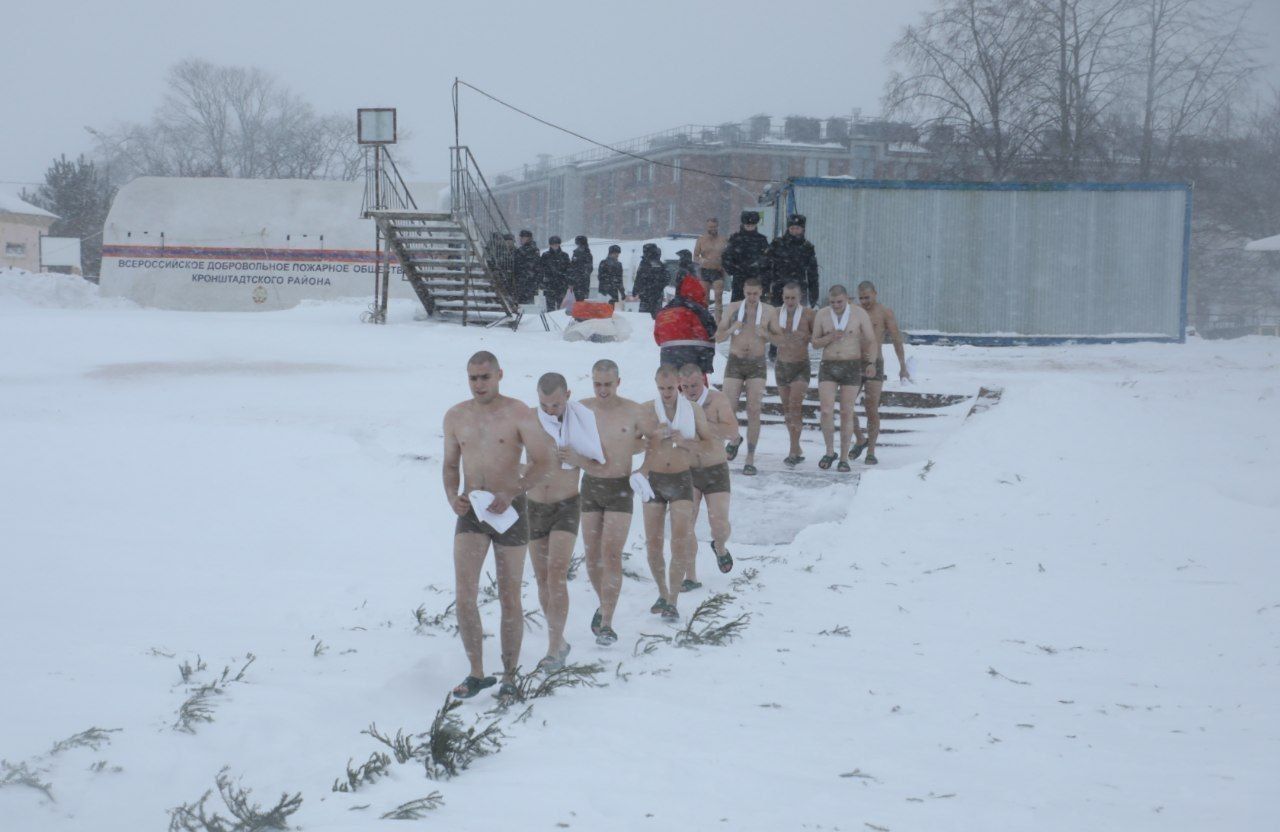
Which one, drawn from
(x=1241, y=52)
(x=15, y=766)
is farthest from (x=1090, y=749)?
Answer: (x=1241, y=52)

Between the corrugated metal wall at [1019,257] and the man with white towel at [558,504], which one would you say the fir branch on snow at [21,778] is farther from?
the corrugated metal wall at [1019,257]

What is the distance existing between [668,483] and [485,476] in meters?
2.07

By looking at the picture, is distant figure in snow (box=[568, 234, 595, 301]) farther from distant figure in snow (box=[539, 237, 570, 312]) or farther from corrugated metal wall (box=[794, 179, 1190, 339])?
corrugated metal wall (box=[794, 179, 1190, 339])

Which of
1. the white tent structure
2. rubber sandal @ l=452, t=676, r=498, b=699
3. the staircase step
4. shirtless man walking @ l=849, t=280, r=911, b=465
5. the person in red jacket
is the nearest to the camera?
rubber sandal @ l=452, t=676, r=498, b=699

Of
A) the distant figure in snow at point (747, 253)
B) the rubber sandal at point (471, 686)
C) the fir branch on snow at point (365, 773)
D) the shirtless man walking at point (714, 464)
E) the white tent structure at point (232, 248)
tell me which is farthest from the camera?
the white tent structure at point (232, 248)

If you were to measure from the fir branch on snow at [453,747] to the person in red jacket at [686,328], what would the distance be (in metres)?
6.23

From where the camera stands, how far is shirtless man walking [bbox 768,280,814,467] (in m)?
11.3

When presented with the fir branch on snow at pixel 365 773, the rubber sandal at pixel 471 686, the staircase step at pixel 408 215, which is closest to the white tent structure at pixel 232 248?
the staircase step at pixel 408 215

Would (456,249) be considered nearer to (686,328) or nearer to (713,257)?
(713,257)

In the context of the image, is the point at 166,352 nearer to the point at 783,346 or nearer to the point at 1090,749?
the point at 783,346

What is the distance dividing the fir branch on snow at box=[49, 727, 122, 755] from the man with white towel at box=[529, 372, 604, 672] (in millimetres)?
2331

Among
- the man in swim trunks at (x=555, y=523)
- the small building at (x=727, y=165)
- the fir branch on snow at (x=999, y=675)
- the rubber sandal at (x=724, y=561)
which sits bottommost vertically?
the fir branch on snow at (x=999, y=675)

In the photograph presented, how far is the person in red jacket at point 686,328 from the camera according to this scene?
36.4 feet

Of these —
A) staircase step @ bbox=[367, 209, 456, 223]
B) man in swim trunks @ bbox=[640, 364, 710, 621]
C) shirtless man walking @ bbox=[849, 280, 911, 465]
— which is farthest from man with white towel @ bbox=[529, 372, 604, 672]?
staircase step @ bbox=[367, 209, 456, 223]
